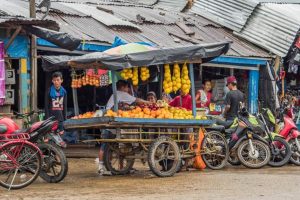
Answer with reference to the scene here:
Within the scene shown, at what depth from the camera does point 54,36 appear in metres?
12.6

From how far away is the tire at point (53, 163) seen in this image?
9633mm

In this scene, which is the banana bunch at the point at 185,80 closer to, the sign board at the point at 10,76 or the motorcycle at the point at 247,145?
the motorcycle at the point at 247,145

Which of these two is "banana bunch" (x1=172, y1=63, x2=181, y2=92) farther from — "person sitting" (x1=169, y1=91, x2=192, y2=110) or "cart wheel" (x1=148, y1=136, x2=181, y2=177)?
"cart wheel" (x1=148, y1=136, x2=181, y2=177)

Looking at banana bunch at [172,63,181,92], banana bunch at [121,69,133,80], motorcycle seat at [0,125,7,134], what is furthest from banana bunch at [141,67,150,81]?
motorcycle seat at [0,125,7,134]

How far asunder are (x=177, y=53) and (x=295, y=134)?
4.04 meters

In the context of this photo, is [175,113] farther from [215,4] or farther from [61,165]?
[215,4]

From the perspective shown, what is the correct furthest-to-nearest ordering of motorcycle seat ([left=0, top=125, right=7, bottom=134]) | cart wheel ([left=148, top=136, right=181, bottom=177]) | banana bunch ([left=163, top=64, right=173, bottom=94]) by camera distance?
banana bunch ([left=163, top=64, right=173, bottom=94]), cart wheel ([left=148, top=136, right=181, bottom=177]), motorcycle seat ([left=0, top=125, right=7, bottom=134])

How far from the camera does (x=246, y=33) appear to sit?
63.4ft

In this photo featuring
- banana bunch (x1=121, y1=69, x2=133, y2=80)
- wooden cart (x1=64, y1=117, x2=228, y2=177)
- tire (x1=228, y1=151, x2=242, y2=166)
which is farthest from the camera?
tire (x1=228, y1=151, x2=242, y2=166)

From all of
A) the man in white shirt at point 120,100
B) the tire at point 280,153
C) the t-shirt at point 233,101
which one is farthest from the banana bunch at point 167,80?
the tire at point 280,153

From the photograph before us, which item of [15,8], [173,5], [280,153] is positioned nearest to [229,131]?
[280,153]

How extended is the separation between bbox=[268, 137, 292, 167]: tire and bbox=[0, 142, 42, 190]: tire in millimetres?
5125

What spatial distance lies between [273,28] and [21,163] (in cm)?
1167

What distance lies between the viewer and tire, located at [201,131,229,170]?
12.0m
